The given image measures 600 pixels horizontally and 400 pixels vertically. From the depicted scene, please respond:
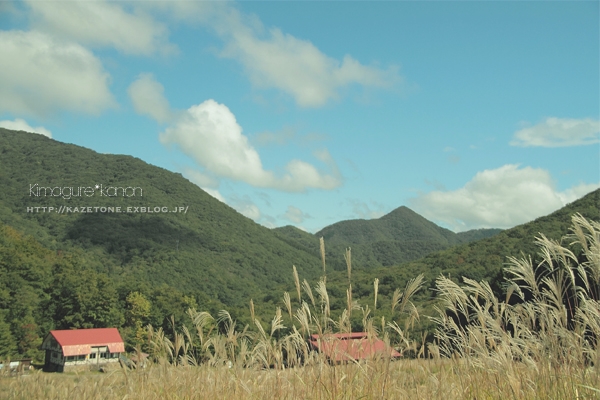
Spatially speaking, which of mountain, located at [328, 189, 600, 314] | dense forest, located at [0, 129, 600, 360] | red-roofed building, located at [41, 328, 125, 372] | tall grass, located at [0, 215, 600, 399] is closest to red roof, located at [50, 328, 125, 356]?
red-roofed building, located at [41, 328, 125, 372]

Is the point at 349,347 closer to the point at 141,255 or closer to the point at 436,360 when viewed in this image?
the point at 436,360

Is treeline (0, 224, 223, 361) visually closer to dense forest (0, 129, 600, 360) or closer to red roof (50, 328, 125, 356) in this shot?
dense forest (0, 129, 600, 360)

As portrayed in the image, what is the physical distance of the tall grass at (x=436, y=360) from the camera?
2.92m

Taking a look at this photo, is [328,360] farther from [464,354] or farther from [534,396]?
[534,396]

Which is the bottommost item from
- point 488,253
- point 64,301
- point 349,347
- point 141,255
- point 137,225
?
point 64,301

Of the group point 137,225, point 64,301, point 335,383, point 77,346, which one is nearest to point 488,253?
point 77,346

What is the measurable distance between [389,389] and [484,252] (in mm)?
53712

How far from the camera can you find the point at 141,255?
8206 cm

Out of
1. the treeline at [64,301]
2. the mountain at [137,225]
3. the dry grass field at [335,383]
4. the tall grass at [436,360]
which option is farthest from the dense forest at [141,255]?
the dry grass field at [335,383]

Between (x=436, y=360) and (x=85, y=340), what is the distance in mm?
35274

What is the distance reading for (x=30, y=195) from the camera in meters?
92.1

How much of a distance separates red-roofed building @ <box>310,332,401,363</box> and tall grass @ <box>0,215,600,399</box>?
0.19 feet

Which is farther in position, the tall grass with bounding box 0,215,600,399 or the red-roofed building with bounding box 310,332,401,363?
the red-roofed building with bounding box 310,332,401,363

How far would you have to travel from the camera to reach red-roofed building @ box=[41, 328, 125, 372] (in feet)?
101
